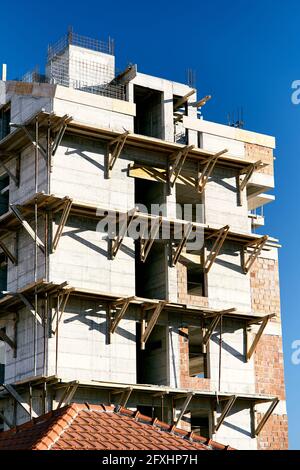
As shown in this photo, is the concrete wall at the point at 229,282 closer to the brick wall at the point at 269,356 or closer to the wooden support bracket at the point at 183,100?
the brick wall at the point at 269,356

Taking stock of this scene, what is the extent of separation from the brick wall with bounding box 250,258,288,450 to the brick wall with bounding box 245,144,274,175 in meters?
5.47

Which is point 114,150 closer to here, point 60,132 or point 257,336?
point 60,132

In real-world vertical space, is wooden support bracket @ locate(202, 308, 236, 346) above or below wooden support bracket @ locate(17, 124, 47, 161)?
below

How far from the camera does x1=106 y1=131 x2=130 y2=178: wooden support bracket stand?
1909 inches

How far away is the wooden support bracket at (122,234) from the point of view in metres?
47.7

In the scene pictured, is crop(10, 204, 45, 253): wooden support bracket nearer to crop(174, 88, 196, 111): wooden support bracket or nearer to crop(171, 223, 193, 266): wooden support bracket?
crop(171, 223, 193, 266): wooden support bracket

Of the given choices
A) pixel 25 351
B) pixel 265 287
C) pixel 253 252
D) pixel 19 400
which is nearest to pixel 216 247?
pixel 253 252

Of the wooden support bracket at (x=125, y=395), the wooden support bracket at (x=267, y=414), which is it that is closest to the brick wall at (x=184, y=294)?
the wooden support bracket at (x=267, y=414)

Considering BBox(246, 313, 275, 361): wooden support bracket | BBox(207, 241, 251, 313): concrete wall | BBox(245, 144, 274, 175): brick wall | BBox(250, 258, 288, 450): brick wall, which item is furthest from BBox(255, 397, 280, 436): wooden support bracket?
BBox(245, 144, 274, 175): brick wall

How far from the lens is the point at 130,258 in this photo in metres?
48.9

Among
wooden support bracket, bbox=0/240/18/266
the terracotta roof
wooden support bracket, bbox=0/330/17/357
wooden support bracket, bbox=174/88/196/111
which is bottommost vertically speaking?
the terracotta roof

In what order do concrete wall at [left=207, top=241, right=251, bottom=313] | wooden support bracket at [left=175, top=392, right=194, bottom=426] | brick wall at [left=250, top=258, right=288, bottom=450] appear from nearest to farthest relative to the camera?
wooden support bracket at [left=175, top=392, right=194, bottom=426] < concrete wall at [left=207, top=241, right=251, bottom=313] < brick wall at [left=250, top=258, right=288, bottom=450]
